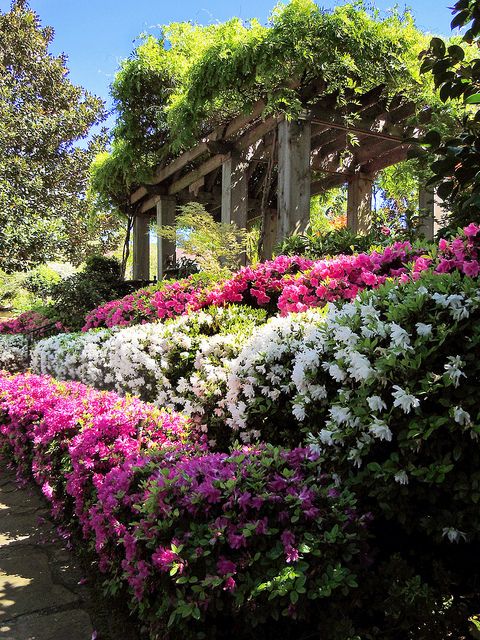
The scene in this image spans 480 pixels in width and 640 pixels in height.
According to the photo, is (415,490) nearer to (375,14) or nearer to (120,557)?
(120,557)

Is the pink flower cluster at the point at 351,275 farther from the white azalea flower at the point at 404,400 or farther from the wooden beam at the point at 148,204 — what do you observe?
the wooden beam at the point at 148,204

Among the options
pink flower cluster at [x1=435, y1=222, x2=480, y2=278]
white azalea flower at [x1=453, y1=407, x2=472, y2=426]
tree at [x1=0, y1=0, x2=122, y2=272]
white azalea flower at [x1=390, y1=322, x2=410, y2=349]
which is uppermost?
tree at [x1=0, y1=0, x2=122, y2=272]

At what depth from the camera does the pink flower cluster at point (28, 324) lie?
29.1 feet

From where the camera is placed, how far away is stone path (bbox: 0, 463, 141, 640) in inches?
72.1

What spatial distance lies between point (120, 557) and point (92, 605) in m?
0.35

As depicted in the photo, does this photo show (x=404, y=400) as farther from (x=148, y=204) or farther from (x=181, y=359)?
(x=148, y=204)

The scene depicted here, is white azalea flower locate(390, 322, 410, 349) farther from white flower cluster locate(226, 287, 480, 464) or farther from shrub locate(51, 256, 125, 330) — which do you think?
shrub locate(51, 256, 125, 330)

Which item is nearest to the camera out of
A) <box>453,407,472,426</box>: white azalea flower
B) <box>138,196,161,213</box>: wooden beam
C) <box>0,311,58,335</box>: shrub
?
<box>453,407,472,426</box>: white azalea flower

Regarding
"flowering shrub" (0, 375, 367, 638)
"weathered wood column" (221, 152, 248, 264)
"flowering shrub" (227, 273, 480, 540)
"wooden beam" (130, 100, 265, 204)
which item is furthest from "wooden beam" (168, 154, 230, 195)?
→ "flowering shrub" (0, 375, 367, 638)

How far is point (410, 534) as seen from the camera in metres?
1.69

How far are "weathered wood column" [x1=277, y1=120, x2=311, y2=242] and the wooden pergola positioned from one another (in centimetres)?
1

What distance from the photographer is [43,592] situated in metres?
2.14

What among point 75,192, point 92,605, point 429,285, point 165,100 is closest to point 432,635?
point 429,285

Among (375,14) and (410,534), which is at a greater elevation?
(375,14)
